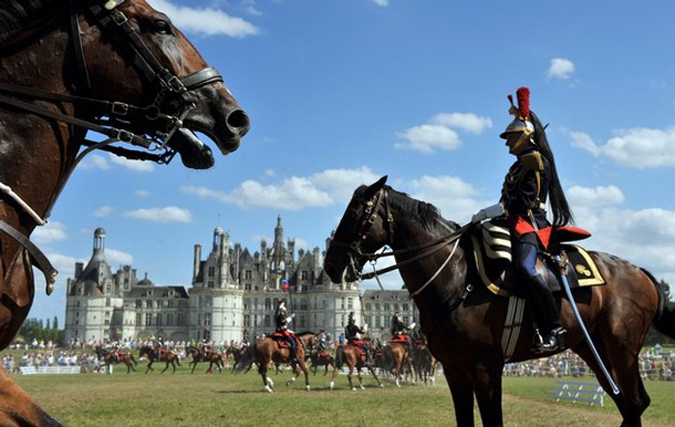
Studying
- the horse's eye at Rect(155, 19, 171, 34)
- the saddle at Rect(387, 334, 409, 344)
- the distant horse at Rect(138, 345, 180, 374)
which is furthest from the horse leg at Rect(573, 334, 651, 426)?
the distant horse at Rect(138, 345, 180, 374)

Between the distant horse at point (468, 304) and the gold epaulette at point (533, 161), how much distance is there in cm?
105

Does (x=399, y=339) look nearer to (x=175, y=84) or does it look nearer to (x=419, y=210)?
(x=419, y=210)

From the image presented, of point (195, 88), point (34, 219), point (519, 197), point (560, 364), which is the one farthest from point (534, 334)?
point (560, 364)

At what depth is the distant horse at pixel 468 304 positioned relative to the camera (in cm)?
620

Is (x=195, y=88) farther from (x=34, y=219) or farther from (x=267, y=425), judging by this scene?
(x=267, y=425)

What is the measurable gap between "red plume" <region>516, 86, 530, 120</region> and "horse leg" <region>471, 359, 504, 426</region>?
2.69 meters

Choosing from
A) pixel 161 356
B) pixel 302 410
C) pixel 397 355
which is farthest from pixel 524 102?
pixel 161 356

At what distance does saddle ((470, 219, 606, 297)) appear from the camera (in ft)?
21.0

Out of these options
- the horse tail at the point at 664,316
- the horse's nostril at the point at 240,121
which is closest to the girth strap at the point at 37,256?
the horse's nostril at the point at 240,121

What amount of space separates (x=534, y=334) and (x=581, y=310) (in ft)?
2.41

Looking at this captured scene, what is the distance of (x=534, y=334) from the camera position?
650 cm

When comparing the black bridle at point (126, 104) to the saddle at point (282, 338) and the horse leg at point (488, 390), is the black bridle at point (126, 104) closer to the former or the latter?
the horse leg at point (488, 390)

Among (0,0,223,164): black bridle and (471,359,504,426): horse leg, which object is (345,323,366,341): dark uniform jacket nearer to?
(471,359,504,426): horse leg

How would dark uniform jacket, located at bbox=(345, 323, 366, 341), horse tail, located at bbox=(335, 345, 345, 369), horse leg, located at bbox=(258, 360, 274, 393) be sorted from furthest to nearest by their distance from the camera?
dark uniform jacket, located at bbox=(345, 323, 366, 341), horse tail, located at bbox=(335, 345, 345, 369), horse leg, located at bbox=(258, 360, 274, 393)
